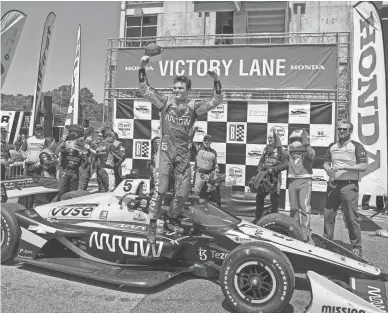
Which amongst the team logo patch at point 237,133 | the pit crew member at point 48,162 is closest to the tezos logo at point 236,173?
the team logo patch at point 237,133

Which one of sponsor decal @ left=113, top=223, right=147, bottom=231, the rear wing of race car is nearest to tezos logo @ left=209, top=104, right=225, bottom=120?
the rear wing of race car

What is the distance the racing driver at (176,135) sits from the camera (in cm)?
375

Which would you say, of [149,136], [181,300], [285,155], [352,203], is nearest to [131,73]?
[149,136]

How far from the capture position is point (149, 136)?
8.77 m

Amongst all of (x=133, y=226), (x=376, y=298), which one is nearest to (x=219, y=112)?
(x=133, y=226)

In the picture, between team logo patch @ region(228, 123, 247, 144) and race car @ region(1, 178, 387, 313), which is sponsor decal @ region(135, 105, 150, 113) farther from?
race car @ region(1, 178, 387, 313)

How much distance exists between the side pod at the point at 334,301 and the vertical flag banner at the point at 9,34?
6501 mm

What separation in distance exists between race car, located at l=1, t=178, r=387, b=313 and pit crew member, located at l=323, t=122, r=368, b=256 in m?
1.06

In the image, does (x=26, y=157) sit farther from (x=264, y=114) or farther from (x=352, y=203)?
(x=352, y=203)

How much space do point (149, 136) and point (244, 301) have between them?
6.07 meters

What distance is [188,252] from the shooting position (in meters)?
3.70

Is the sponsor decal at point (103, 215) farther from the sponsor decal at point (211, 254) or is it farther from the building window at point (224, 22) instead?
the building window at point (224, 22)

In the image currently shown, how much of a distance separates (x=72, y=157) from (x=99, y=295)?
3625mm

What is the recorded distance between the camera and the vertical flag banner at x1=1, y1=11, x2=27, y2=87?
730cm
